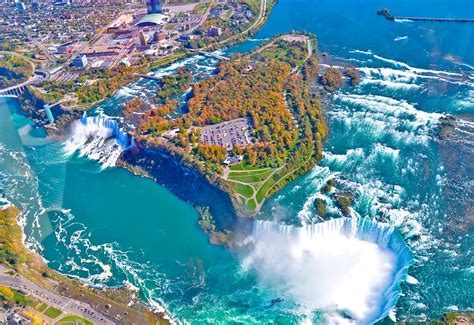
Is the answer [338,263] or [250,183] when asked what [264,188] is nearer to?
[250,183]

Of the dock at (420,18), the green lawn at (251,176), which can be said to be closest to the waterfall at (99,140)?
the green lawn at (251,176)

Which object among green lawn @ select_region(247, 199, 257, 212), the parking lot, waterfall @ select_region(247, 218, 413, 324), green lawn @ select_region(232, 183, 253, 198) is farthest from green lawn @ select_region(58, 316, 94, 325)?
the parking lot

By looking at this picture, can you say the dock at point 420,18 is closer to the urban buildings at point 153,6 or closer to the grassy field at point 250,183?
the urban buildings at point 153,6

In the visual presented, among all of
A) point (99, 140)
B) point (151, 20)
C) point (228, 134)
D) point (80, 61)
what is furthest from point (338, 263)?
point (151, 20)

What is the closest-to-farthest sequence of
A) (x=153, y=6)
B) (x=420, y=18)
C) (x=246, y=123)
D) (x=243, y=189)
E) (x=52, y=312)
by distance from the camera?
(x=52, y=312)
(x=243, y=189)
(x=246, y=123)
(x=420, y=18)
(x=153, y=6)

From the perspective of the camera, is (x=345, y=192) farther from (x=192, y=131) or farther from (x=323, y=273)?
(x=192, y=131)

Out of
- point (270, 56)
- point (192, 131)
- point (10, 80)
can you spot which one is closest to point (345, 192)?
point (192, 131)

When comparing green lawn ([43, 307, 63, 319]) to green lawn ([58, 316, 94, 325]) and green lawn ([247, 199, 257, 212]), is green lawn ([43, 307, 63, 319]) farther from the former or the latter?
green lawn ([247, 199, 257, 212])

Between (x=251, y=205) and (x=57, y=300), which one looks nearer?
(x=57, y=300)
